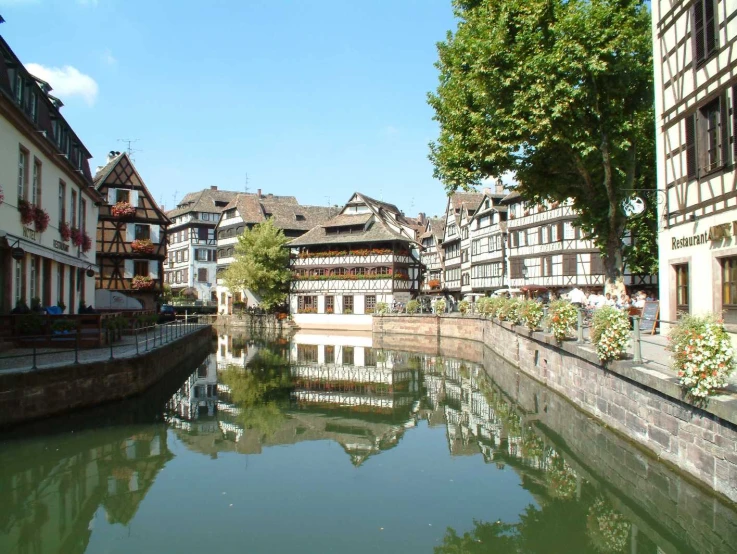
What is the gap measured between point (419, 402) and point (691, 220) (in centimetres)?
910

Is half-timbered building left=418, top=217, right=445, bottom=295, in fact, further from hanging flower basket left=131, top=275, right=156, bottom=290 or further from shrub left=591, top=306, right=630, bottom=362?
shrub left=591, top=306, right=630, bottom=362

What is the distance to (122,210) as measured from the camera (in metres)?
42.2

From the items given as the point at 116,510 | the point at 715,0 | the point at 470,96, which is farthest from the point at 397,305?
the point at 116,510

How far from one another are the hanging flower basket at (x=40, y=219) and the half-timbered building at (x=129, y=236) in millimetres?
20673

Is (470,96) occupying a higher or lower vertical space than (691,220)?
higher

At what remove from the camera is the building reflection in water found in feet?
27.5

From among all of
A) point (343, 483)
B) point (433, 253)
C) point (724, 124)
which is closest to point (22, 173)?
point (343, 483)

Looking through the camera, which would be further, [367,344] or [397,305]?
[397,305]

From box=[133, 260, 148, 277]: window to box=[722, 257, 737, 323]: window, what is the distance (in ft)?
123

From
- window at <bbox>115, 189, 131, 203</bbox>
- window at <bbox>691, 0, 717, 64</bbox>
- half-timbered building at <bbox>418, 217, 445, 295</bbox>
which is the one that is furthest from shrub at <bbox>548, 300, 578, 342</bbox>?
half-timbered building at <bbox>418, 217, 445, 295</bbox>

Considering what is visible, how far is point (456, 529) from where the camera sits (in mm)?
8492

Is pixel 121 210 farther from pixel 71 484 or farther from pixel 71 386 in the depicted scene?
pixel 71 484

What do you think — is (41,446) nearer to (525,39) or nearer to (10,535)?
(10,535)

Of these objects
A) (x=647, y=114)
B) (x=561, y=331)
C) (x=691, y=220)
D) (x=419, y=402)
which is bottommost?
(x=419, y=402)
